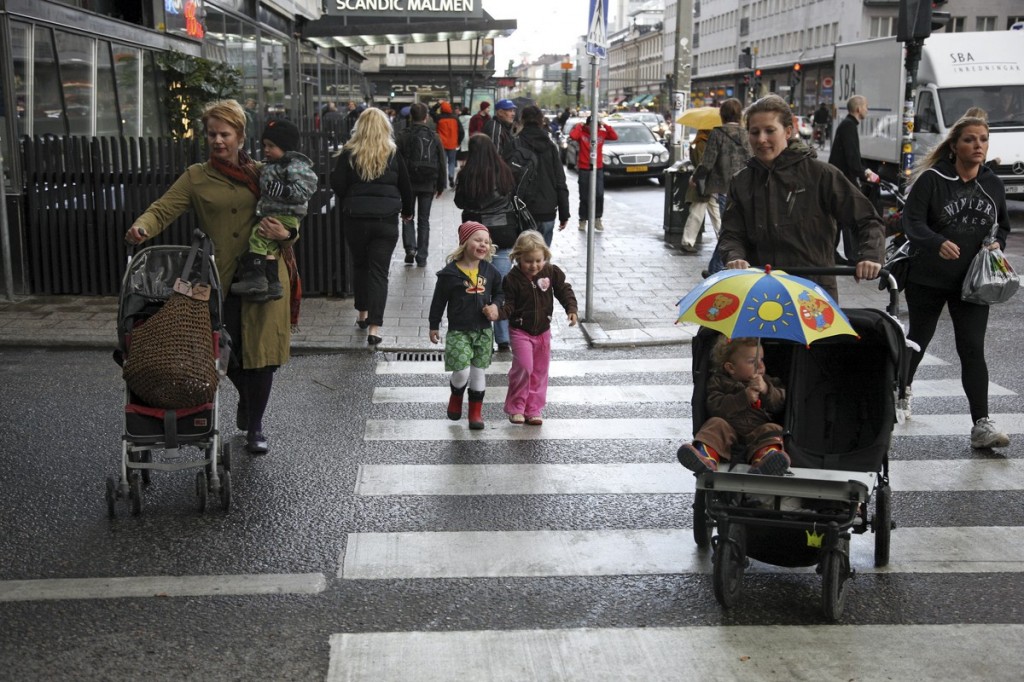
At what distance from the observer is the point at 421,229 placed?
45.5 ft

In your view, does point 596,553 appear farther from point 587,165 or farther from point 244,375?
point 587,165

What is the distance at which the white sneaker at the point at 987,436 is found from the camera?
673 centimetres

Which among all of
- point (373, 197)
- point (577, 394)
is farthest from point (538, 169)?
point (577, 394)

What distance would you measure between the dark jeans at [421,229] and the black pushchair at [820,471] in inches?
346

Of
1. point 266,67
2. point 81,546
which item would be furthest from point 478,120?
point 81,546

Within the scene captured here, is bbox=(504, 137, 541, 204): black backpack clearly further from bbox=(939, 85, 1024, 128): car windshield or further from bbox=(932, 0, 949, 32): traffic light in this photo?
bbox=(939, 85, 1024, 128): car windshield

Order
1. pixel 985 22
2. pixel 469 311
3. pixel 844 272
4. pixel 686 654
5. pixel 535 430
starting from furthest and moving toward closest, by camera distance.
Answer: pixel 985 22 → pixel 535 430 → pixel 469 311 → pixel 844 272 → pixel 686 654

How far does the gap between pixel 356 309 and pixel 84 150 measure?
3.44 m

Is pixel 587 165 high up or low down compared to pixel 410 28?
down

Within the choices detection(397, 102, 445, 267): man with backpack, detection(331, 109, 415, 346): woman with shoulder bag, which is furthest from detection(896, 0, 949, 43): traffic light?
detection(331, 109, 415, 346): woman with shoulder bag

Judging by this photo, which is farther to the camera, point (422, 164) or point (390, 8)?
point (390, 8)

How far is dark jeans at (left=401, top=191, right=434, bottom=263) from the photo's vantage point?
45.2ft

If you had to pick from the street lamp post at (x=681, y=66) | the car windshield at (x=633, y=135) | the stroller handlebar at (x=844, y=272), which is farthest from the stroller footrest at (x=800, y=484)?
the car windshield at (x=633, y=135)

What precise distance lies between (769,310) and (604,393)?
382cm
